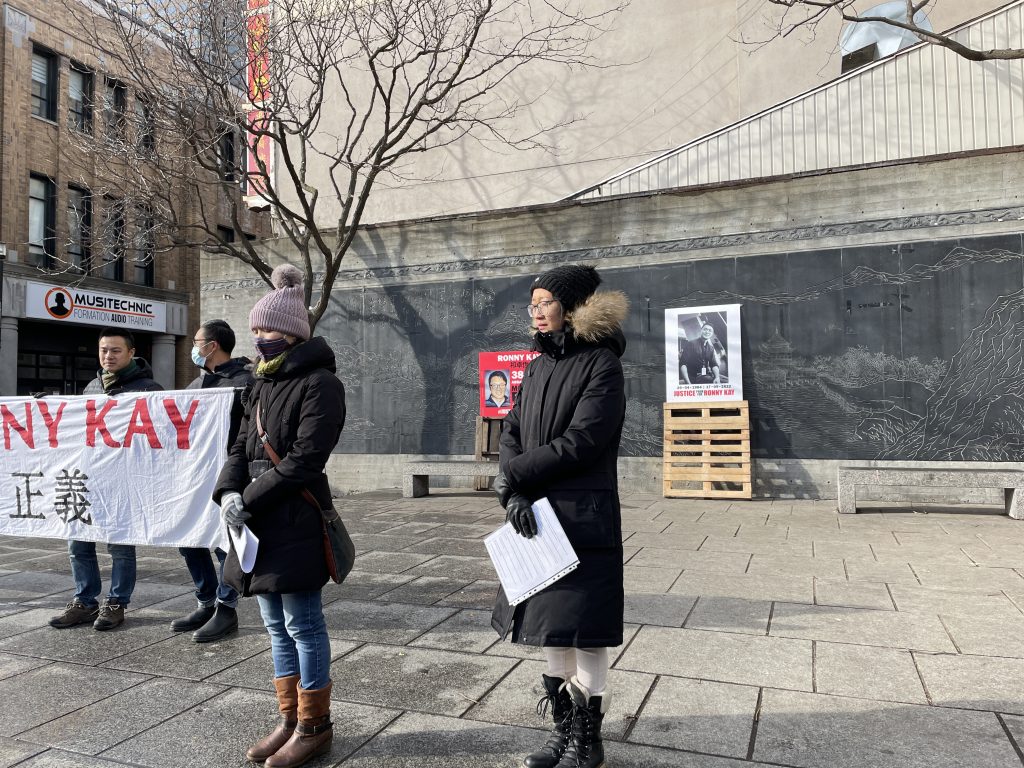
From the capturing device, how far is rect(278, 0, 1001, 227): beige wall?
14500 millimetres

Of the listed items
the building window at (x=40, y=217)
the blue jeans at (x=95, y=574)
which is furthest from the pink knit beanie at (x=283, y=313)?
the building window at (x=40, y=217)

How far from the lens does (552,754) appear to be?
2840 mm

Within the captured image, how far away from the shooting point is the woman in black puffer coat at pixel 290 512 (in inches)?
118

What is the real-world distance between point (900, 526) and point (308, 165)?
14.7 metres

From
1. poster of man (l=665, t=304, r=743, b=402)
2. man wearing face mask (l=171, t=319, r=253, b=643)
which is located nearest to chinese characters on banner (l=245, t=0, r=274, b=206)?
man wearing face mask (l=171, t=319, r=253, b=643)

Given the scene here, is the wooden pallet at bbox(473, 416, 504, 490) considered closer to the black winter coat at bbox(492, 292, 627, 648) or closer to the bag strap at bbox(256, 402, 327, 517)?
the bag strap at bbox(256, 402, 327, 517)

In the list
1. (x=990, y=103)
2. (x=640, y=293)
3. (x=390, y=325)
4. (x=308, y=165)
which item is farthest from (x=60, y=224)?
(x=990, y=103)

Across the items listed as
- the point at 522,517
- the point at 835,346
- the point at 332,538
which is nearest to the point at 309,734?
the point at 332,538

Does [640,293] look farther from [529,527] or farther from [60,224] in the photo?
[60,224]

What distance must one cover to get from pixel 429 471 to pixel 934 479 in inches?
276

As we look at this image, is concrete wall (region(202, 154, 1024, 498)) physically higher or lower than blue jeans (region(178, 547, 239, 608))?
higher

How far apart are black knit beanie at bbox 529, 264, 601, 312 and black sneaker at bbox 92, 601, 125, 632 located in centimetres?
384

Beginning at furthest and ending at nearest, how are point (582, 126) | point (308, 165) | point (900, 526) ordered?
point (308, 165)
point (582, 126)
point (900, 526)

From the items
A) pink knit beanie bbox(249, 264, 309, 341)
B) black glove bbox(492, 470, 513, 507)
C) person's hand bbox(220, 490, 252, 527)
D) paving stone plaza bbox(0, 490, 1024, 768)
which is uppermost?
pink knit beanie bbox(249, 264, 309, 341)
